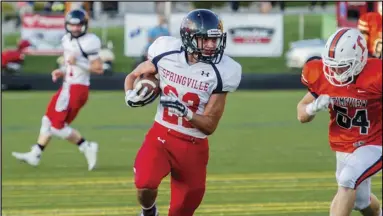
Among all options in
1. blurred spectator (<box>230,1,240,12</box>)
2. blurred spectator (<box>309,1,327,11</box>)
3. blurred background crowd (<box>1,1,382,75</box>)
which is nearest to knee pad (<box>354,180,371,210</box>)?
blurred background crowd (<box>1,1,382,75</box>)

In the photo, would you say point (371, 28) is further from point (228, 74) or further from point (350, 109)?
point (228, 74)

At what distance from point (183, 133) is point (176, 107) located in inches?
14.4

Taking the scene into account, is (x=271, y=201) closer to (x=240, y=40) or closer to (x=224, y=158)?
(x=224, y=158)

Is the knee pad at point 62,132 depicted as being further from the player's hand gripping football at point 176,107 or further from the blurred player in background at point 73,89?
the player's hand gripping football at point 176,107

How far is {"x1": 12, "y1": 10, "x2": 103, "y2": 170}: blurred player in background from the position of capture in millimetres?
10625

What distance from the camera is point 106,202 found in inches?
341

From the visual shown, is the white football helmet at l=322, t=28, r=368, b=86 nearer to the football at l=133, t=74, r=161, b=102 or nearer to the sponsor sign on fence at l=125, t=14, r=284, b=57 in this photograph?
the football at l=133, t=74, r=161, b=102

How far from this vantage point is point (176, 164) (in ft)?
21.1

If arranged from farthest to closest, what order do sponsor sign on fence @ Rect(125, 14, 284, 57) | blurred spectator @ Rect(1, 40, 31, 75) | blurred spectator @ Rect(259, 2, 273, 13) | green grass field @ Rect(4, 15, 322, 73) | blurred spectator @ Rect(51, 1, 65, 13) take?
1. blurred spectator @ Rect(259, 2, 273, 13)
2. blurred spectator @ Rect(51, 1, 65, 13)
3. green grass field @ Rect(4, 15, 322, 73)
4. sponsor sign on fence @ Rect(125, 14, 284, 57)
5. blurred spectator @ Rect(1, 40, 31, 75)

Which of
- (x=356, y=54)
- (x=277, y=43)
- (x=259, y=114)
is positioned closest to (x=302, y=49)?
(x=277, y=43)

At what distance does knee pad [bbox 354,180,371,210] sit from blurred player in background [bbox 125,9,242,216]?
106cm

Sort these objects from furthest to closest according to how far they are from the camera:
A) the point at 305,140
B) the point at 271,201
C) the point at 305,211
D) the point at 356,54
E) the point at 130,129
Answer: the point at 130,129, the point at 305,140, the point at 271,201, the point at 305,211, the point at 356,54

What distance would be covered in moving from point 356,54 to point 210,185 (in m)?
3.36

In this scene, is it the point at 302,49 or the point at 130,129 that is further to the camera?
the point at 302,49
